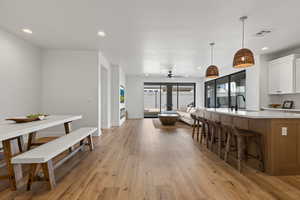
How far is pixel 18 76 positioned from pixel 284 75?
7.57 metres

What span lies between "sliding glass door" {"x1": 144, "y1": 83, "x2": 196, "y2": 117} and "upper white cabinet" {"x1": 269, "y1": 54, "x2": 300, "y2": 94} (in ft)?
19.1

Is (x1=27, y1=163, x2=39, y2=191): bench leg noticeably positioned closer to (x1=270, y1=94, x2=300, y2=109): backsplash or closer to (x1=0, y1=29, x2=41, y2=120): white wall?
(x1=0, y1=29, x2=41, y2=120): white wall

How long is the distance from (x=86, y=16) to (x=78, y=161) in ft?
9.09

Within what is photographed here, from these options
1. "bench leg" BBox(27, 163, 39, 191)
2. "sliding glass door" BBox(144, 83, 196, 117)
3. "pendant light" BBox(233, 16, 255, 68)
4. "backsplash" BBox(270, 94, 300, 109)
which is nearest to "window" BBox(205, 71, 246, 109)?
"backsplash" BBox(270, 94, 300, 109)

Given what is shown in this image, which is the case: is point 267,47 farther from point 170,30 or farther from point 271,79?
point 170,30

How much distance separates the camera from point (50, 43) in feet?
14.0

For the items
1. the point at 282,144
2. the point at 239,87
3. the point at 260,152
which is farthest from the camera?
the point at 239,87

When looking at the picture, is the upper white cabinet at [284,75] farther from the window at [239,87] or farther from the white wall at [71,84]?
the white wall at [71,84]

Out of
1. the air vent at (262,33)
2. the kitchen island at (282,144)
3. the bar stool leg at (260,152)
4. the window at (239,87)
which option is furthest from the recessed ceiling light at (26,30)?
the window at (239,87)

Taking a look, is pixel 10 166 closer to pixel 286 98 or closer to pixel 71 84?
pixel 71 84

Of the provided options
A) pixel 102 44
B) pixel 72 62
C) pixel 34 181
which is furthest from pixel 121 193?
pixel 72 62

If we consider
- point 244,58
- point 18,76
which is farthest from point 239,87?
point 18,76

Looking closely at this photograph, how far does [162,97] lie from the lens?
34.5ft

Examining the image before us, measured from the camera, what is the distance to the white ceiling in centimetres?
252
